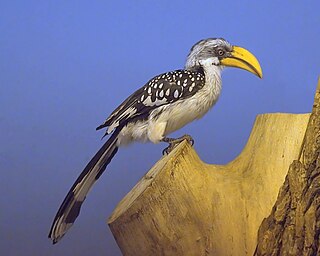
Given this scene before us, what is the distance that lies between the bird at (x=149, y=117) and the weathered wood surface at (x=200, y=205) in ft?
0.64

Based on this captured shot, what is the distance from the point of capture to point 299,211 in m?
0.95

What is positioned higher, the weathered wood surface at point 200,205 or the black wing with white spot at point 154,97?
the black wing with white spot at point 154,97

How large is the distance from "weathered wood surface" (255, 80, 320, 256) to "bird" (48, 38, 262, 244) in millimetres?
347

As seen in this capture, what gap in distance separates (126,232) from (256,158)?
0.98 ft

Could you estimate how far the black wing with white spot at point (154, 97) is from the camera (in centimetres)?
129

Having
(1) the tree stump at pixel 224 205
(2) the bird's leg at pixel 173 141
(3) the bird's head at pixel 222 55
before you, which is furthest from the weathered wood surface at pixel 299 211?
(3) the bird's head at pixel 222 55

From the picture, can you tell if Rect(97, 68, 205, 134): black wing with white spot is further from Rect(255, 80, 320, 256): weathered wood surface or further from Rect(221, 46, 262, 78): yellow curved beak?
Rect(255, 80, 320, 256): weathered wood surface

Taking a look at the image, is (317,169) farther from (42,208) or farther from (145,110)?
(42,208)

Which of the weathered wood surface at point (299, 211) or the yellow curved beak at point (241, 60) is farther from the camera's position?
the yellow curved beak at point (241, 60)

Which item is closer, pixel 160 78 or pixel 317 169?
pixel 317 169

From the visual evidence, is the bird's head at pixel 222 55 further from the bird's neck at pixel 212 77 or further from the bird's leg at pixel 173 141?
the bird's leg at pixel 173 141

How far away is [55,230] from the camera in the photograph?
127cm

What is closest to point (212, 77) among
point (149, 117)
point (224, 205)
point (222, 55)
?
point (222, 55)

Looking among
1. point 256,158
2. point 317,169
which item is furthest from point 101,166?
point 317,169
